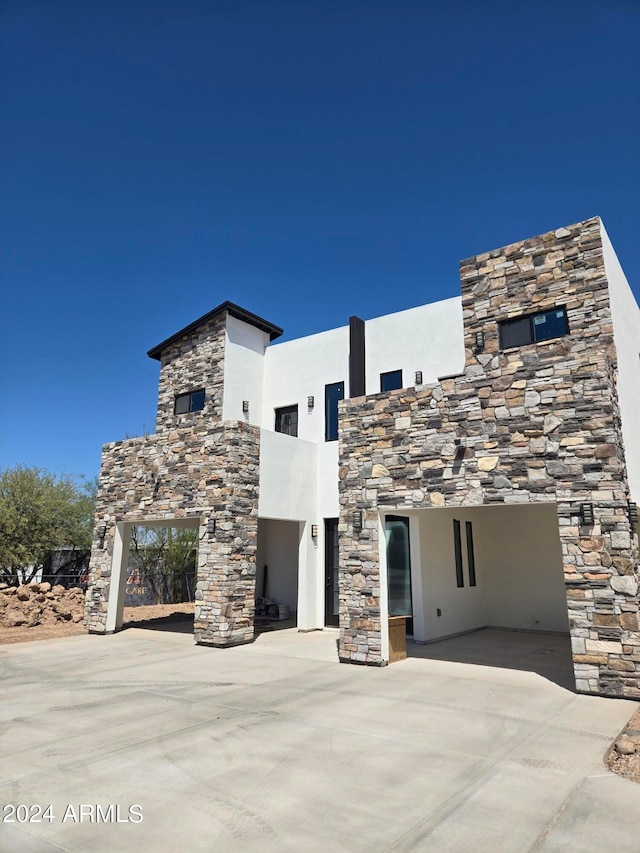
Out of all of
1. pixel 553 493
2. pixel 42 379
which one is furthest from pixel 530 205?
pixel 42 379

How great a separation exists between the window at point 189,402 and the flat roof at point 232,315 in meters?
1.94

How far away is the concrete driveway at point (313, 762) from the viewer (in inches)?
132

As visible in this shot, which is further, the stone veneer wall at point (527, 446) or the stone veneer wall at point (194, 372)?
the stone veneer wall at point (194, 372)

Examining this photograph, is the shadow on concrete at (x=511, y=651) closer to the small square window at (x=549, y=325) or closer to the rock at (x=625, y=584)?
the rock at (x=625, y=584)

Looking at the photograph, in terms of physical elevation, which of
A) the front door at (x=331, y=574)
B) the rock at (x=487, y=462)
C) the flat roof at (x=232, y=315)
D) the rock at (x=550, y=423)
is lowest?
the front door at (x=331, y=574)

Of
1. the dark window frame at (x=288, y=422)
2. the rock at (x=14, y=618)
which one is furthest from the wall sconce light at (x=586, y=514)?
the rock at (x=14, y=618)

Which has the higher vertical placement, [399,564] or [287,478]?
[287,478]

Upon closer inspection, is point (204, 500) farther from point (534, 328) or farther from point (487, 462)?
point (534, 328)

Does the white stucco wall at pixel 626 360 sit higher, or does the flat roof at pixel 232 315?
the flat roof at pixel 232 315

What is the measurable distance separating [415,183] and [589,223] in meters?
5.01

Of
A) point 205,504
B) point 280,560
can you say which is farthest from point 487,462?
point 280,560

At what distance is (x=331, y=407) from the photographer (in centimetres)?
1451

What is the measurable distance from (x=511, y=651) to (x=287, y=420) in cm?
862

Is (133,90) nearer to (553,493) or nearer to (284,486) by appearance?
(284,486)
